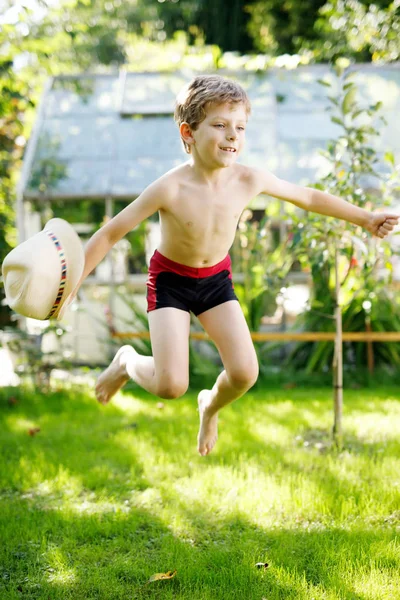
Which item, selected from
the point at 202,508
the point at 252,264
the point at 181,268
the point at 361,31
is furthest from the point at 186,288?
the point at 361,31

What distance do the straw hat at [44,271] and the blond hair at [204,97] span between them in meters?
0.75

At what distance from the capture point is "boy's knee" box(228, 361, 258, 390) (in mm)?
2832

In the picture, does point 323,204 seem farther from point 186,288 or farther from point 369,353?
point 369,353

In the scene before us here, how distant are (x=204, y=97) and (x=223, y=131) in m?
0.16

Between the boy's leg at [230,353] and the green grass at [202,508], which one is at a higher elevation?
the boy's leg at [230,353]

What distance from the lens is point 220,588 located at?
2371 mm

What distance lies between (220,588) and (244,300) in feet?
13.5

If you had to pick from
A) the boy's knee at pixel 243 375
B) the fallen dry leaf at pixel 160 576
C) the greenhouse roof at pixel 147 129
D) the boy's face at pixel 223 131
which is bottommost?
the fallen dry leaf at pixel 160 576

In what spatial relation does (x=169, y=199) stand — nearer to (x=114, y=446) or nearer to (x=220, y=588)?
(x=220, y=588)

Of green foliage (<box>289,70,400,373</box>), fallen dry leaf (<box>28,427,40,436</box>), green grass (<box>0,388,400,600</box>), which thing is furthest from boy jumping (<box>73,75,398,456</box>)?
fallen dry leaf (<box>28,427,40,436</box>)

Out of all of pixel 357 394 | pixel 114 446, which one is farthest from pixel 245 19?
pixel 114 446

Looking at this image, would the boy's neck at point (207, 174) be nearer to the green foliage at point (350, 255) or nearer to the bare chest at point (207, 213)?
the bare chest at point (207, 213)

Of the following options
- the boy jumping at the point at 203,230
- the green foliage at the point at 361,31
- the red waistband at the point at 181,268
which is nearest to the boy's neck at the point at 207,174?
the boy jumping at the point at 203,230

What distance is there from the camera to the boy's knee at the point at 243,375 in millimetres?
2832
